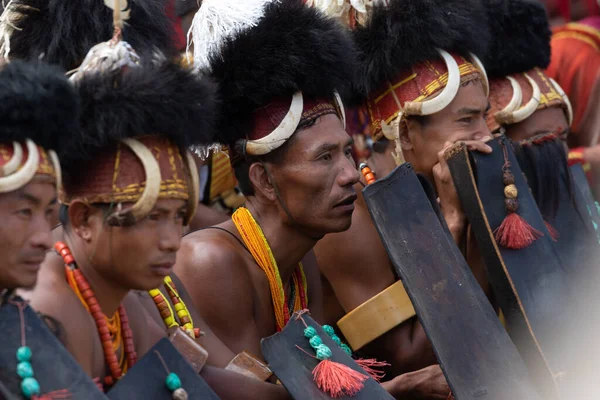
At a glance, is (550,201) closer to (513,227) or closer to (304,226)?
(513,227)

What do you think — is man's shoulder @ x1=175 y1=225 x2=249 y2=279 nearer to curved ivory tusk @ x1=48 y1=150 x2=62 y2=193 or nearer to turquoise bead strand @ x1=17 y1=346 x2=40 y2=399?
curved ivory tusk @ x1=48 y1=150 x2=62 y2=193

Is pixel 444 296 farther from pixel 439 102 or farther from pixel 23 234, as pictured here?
pixel 23 234

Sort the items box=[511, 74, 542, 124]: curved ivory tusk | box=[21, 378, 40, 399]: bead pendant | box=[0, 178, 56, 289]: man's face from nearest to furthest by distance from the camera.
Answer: box=[21, 378, 40, 399]: bead pendant, box=[0, 178, 56, 289]: man's face, box=[511, 74, 542, 124]: curved ivory tusk

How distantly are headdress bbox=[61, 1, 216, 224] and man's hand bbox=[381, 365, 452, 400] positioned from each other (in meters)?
1.56

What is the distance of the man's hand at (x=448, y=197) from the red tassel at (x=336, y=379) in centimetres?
143

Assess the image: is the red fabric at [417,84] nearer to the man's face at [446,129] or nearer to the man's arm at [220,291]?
the man's face at [446,129]

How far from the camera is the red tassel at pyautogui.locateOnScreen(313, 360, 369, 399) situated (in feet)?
12.3

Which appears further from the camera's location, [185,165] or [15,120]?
[185,165]

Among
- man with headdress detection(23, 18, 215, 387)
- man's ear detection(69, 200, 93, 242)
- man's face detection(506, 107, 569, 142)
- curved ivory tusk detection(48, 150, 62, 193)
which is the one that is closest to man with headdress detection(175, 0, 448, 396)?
man with headdress detection(23, 18, 215, 387)

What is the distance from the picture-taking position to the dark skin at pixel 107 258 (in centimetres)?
343

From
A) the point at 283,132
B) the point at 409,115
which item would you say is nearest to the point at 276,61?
the point at 283,132

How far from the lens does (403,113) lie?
528cm

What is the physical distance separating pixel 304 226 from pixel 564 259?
1.31m

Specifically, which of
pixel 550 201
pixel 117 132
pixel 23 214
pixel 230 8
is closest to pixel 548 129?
pixel 550 201
